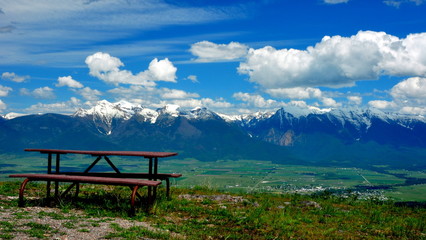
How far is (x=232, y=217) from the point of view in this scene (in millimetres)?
14531

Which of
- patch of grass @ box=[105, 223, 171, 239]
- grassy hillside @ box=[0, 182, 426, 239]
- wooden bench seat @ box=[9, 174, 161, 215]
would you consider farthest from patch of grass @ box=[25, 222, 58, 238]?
wooden bench seat @ box=[9, 174, 161, 215]

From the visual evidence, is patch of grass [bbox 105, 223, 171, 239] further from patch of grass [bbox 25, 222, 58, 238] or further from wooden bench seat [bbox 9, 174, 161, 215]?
wooden bench seat [bbox 9, 174, 161, 215]

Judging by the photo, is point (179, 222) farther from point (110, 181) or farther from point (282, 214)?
point (282, 214)

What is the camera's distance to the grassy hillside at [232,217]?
39.9 feet

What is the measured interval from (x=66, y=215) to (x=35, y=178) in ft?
11.1

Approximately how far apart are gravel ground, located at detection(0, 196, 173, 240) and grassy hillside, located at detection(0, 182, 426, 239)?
0.18ft

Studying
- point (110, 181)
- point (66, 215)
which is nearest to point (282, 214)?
point (110, 181)

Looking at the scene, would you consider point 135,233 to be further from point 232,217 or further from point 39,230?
point 232,217

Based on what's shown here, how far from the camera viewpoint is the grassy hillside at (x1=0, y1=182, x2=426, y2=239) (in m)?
Answer: 12.2

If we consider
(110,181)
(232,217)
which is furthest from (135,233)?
(232,217)

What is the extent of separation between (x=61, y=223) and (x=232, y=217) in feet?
20.6

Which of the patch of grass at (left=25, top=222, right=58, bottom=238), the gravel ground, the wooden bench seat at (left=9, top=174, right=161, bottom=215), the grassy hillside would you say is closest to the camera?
the patch of grass at (left=25, top=222, right=58, bottom=238)

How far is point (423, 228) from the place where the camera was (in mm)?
14805

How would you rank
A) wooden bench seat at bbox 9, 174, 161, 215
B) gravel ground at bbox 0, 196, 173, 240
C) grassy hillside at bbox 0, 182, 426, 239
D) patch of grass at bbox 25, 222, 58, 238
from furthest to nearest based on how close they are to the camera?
wooden bench seat at bbox 9, 174, 161, 215
grassy hillside at bbox 0, 182, 426, 239
gravel ground at bbox 0, 196, 173, 240
patch of grass at bbox 25, 222, 58, 238
